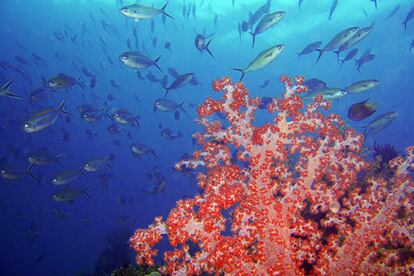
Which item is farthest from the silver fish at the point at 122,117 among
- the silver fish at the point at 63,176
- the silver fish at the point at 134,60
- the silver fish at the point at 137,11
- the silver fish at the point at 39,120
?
the silver fish at the point at 137,11

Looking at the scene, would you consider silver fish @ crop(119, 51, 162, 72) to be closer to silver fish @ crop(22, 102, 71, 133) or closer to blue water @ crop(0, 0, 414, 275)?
silver fish @ crop(22, 102, 71, 133)

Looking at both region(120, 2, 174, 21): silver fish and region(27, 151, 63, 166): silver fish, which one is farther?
region(27, 151, 63, 166): silver fish

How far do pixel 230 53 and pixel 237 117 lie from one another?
48201mm

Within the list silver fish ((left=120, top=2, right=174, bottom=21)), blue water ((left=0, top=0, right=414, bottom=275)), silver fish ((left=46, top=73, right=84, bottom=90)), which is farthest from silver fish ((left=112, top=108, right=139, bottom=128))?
blue water ((left=0, top=0, right=414, bottom=275))

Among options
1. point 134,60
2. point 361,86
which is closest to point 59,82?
point 134,60

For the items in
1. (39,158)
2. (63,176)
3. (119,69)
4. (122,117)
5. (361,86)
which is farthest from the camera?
(119,69)

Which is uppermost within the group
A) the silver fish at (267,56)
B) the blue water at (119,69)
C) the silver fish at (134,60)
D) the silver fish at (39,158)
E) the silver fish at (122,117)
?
the blue water at (119,69)

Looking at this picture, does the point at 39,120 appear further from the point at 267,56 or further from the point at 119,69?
the point at 119,69

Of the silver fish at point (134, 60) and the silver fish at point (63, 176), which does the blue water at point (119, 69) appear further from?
the silver fish at point (134, 60)

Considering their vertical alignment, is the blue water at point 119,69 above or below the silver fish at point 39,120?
above

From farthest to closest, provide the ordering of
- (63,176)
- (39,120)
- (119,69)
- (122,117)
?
(119,69) < (122,117) < (63,176) < (39,120)

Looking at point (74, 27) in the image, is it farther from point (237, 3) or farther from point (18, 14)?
point (237, 3)

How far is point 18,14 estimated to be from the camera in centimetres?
4047

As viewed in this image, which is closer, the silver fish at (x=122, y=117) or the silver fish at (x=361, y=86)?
the silver fish at (x=361, y=86)
